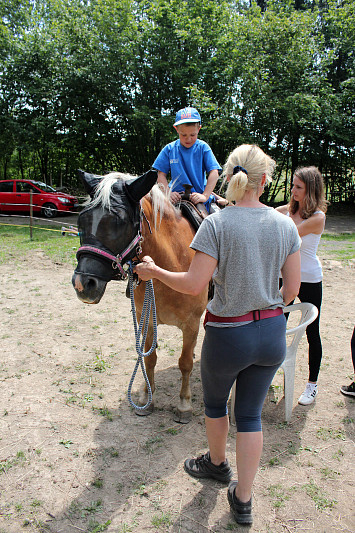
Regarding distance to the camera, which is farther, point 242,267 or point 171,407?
point 171,407

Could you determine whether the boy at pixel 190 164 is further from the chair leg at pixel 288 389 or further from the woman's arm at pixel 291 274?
the chair leg at pixel 288 389

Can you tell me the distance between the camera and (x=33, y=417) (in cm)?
301

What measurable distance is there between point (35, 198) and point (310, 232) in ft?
48.8

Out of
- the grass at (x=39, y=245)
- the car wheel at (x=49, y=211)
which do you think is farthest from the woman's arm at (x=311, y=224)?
the car wheel at (x=49, y=211)

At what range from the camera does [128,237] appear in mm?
2256

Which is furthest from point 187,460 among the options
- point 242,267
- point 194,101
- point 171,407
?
point 194,101

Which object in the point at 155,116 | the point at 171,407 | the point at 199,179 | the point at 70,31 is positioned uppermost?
the point at 70,31

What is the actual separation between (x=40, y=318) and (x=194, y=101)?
10872mm

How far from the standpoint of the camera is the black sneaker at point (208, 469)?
2.34 metres

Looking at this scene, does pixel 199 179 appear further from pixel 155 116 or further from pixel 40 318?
pixel 155 116

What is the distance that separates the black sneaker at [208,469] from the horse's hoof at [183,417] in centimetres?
58

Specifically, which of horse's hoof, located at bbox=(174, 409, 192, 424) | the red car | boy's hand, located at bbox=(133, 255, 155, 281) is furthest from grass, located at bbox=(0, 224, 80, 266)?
boy's hand, located at bbox=(133, 255, 155, 281)

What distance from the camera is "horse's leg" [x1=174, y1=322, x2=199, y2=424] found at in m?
3.08

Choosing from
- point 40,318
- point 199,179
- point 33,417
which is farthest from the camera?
point 40,318
